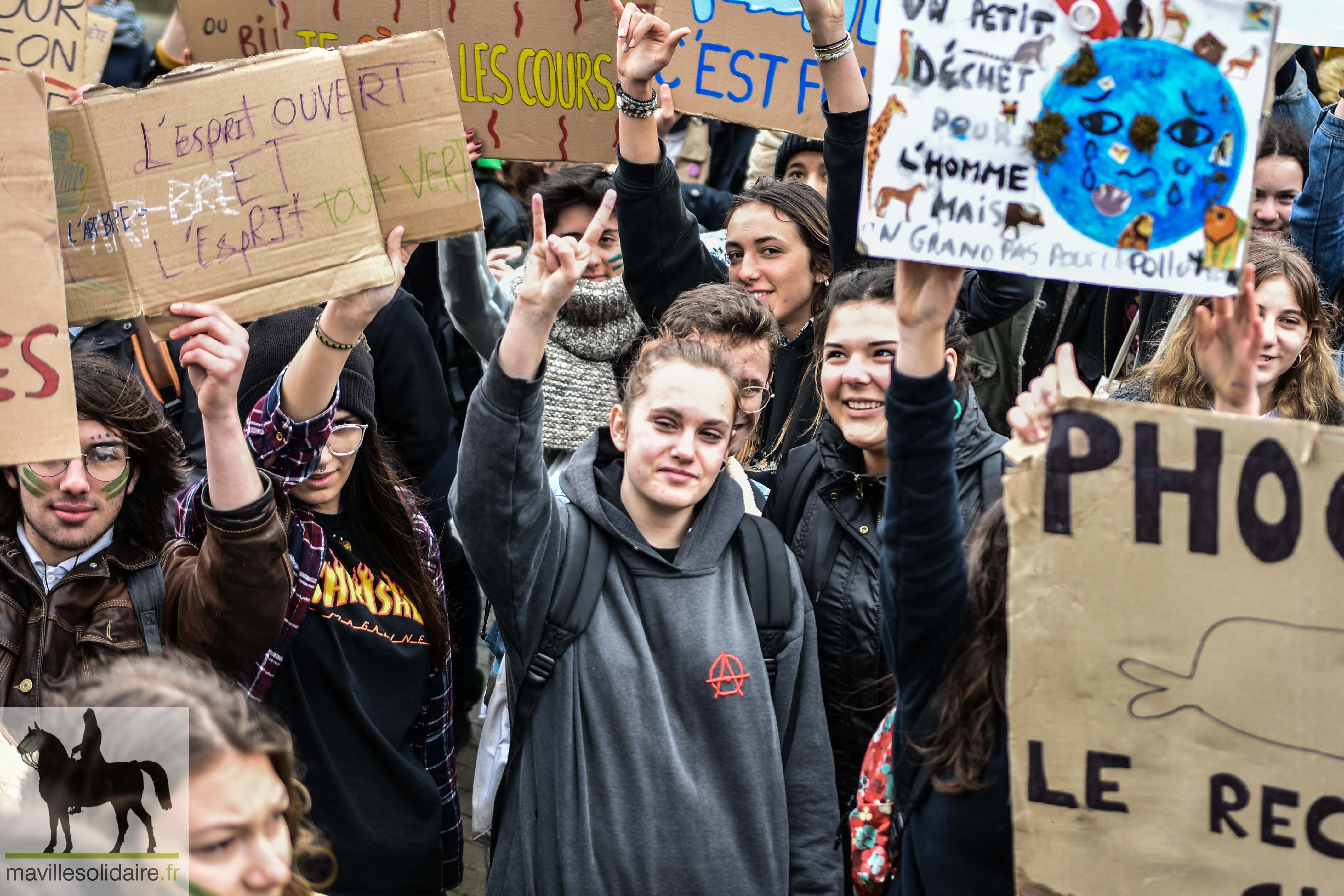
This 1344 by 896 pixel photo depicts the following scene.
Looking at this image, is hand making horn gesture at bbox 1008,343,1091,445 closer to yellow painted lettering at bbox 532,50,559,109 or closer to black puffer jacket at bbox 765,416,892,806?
black puffer jacket at bbox 765,416,892,806

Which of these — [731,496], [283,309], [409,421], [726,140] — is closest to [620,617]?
[731,496]

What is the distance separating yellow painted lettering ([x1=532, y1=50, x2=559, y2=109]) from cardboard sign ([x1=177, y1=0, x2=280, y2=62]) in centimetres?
91

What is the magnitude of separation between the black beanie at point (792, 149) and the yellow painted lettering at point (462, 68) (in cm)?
132

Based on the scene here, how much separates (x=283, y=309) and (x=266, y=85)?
0.45m

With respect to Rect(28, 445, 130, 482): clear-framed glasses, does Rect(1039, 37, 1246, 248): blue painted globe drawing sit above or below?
above

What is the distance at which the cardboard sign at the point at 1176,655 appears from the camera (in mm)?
1895

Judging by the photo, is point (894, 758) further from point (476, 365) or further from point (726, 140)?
point (726, 140)

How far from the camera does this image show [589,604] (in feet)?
8.66

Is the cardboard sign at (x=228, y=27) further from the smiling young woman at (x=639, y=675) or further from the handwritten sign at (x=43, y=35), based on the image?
the smiling young woman at (x=639, y=675)

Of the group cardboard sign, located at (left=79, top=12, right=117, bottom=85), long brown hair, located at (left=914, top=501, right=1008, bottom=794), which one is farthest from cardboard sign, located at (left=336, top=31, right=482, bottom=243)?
long brown hair, located at (left=914, top=501, right=1008, bottom=794)

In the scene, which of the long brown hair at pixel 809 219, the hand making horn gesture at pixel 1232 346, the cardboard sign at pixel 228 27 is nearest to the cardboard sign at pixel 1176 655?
the hand making horn gesture at pixel 1232 346

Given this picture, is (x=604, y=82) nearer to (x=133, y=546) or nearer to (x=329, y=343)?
(x=329, y=343)

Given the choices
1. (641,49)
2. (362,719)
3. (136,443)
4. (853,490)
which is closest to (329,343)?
(136,443)

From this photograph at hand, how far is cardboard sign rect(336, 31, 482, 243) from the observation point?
2742 millimetres
